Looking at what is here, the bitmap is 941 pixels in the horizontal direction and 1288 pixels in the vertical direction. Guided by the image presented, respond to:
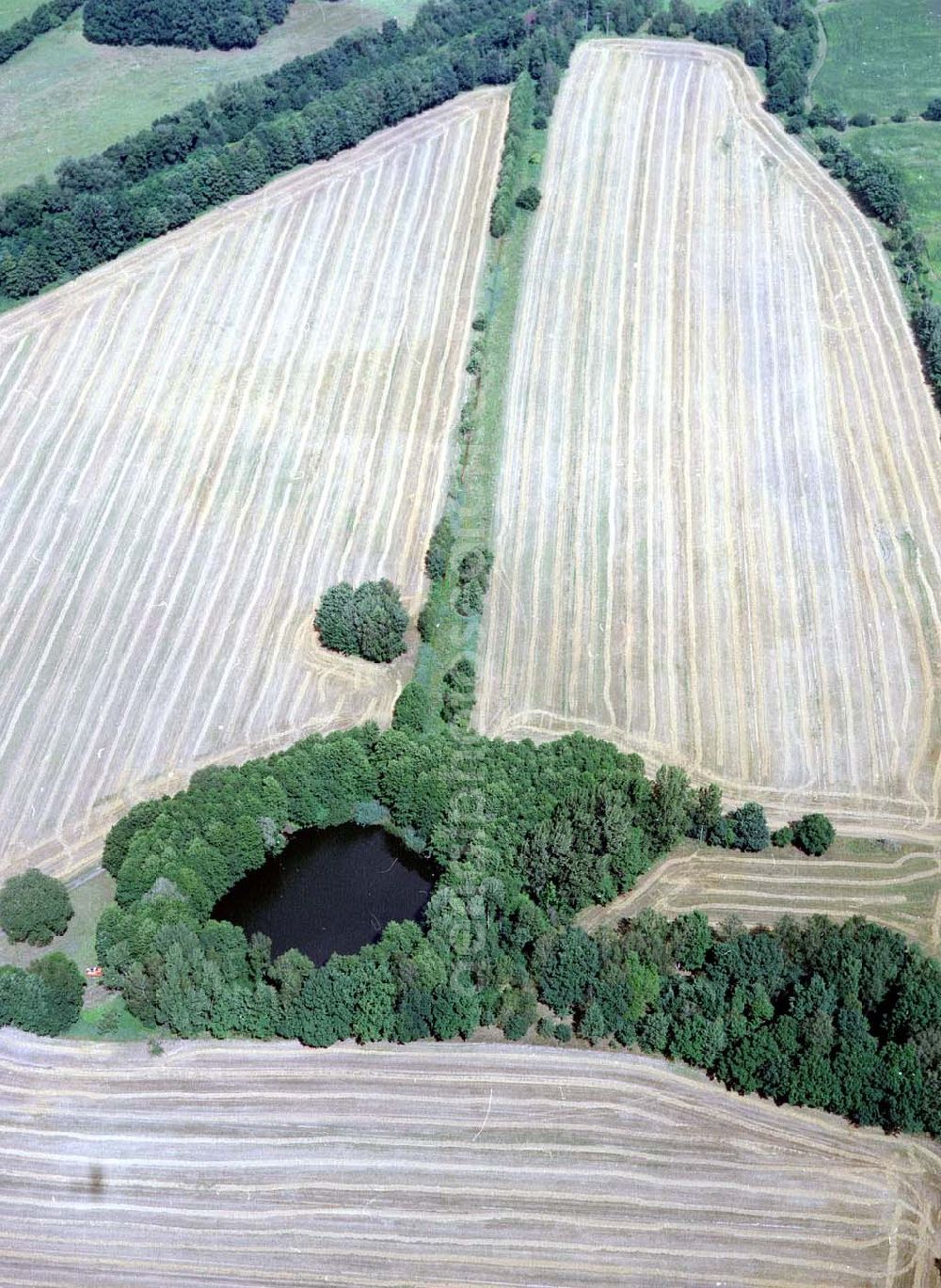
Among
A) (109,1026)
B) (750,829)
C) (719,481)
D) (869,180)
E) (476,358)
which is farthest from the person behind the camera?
(869,180)

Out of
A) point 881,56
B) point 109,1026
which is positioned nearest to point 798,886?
point 109,1026

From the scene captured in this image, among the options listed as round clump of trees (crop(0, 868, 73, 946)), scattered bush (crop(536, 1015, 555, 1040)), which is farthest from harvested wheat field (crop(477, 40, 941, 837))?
round clump of trees (crop(0, 868, 73, 946))

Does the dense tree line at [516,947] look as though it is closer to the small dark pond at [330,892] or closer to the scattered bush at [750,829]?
the small dark pond at [330,892]

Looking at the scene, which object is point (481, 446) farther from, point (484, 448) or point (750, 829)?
point (750, 829)

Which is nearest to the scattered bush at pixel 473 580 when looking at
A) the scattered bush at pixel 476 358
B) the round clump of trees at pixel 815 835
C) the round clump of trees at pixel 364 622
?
the round clump of trees at pixel 364 622

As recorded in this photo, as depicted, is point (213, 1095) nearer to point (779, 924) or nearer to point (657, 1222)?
point (657, 1222)

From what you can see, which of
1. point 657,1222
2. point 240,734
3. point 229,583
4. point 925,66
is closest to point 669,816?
point 657,1222
